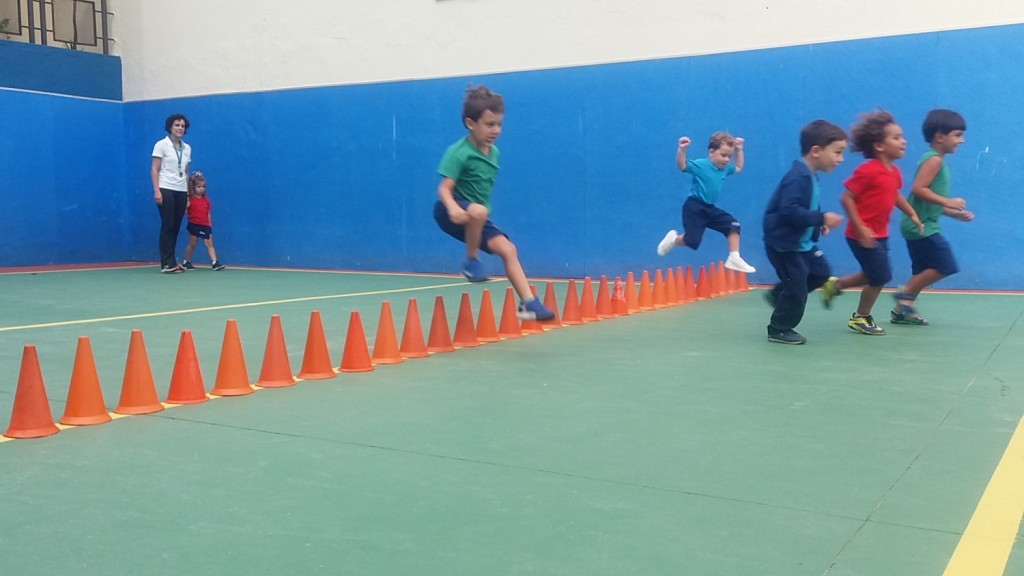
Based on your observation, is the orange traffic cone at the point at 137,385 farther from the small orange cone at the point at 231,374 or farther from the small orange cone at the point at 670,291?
the small orange cone at the point at 670,291

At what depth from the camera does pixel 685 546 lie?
2473mm

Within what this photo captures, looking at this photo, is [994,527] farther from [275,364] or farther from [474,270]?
[474,270]

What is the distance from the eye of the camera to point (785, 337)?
20.3 ft

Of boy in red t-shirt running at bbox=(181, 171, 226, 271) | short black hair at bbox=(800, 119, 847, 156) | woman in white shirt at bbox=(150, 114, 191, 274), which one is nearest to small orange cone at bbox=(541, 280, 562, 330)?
short black hair at bbox=(800, 119, 847, 156)

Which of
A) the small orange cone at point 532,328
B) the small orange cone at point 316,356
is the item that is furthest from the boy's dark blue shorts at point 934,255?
the small orange cone at point 316,356

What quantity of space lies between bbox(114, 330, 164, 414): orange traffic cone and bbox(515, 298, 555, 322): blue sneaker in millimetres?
2341

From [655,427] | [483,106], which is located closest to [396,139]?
[483,106]

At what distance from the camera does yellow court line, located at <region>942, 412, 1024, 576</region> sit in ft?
7.63

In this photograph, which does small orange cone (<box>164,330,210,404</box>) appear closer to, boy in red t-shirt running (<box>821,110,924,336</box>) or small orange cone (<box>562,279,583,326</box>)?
small orange cone (<box>562,279,583,326</box>)

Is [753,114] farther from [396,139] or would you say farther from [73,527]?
[73,527]

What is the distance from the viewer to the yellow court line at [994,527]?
2326mm

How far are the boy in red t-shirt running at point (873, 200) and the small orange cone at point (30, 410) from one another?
5.10 meters

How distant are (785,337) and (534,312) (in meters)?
1.76

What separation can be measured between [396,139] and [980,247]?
7750mm
